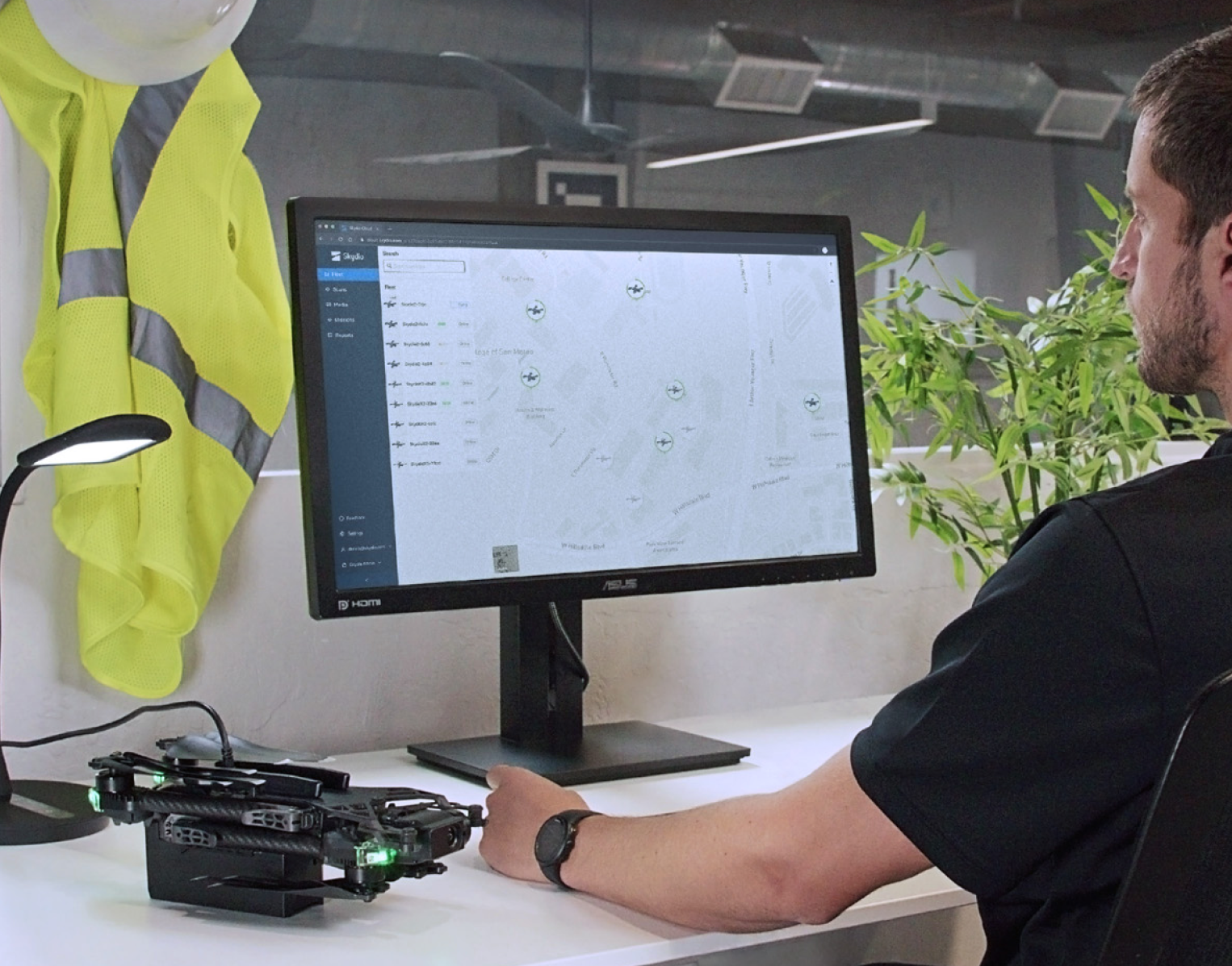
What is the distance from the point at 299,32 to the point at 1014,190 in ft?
5.36

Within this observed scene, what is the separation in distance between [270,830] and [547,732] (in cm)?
51

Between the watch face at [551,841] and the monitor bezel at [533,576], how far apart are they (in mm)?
293

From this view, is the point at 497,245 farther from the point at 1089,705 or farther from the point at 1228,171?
the point at 1089,705

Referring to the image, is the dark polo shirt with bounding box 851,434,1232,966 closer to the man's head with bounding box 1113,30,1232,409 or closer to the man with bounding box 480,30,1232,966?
the man with bounding box 480,30,1232,966

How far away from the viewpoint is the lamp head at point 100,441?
3.88 ft

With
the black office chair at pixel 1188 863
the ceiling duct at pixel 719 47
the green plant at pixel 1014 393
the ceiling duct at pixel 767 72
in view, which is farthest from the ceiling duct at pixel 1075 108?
the black office chair at pixel 1188 863

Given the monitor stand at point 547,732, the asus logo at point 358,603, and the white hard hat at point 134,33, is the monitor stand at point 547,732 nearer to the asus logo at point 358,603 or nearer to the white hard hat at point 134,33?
the asus logo at point 358,603

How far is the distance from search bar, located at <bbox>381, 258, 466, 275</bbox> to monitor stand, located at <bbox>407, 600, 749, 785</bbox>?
33cm

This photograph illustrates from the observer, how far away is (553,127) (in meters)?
2.58

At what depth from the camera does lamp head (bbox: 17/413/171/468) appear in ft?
3.88

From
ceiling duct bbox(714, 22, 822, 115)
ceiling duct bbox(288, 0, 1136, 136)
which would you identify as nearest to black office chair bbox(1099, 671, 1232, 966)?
ceiling duct bbox(288, 0, 1136, 136)

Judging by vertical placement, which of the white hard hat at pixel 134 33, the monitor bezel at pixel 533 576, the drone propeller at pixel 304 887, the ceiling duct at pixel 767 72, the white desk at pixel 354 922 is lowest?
the white desk at pixel 354 922

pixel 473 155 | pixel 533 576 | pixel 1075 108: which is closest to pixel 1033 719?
pixel 533 576

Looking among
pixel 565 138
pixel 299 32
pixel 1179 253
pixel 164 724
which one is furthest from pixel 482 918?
pixel 565 138
